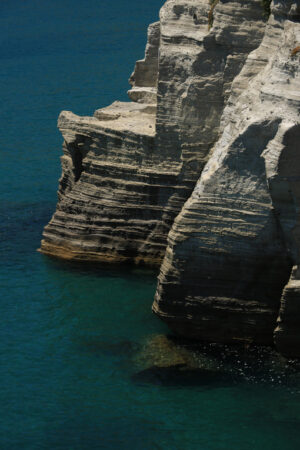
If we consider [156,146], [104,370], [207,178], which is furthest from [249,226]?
[156,146]

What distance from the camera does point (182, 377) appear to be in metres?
28.8

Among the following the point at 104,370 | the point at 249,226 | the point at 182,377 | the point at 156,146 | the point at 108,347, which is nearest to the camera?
the point at 249,226

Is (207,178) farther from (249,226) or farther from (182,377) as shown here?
(182,377)

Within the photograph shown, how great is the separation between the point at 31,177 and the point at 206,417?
21168mm

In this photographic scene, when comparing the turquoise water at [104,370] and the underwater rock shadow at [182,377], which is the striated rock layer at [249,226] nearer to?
the turquoise water at [104,370]

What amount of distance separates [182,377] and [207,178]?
549 centimetres

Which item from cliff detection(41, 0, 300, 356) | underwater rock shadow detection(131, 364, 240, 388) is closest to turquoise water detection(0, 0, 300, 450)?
underwater rock shadow detection(131, 364, 240, 388)

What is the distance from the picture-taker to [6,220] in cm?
4112

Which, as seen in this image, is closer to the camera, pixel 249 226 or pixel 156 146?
pixel 249 226

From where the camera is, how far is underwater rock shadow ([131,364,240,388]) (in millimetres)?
28484

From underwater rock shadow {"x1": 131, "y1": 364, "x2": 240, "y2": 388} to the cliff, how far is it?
1384mm

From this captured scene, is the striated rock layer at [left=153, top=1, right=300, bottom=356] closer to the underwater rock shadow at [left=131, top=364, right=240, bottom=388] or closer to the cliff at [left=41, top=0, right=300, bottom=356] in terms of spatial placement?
the cliff at [left=41, top=0, right=300, bottom=356]

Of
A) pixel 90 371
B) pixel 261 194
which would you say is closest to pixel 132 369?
pixel 90 371

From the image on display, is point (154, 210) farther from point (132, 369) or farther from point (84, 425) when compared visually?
point (84, 425)
